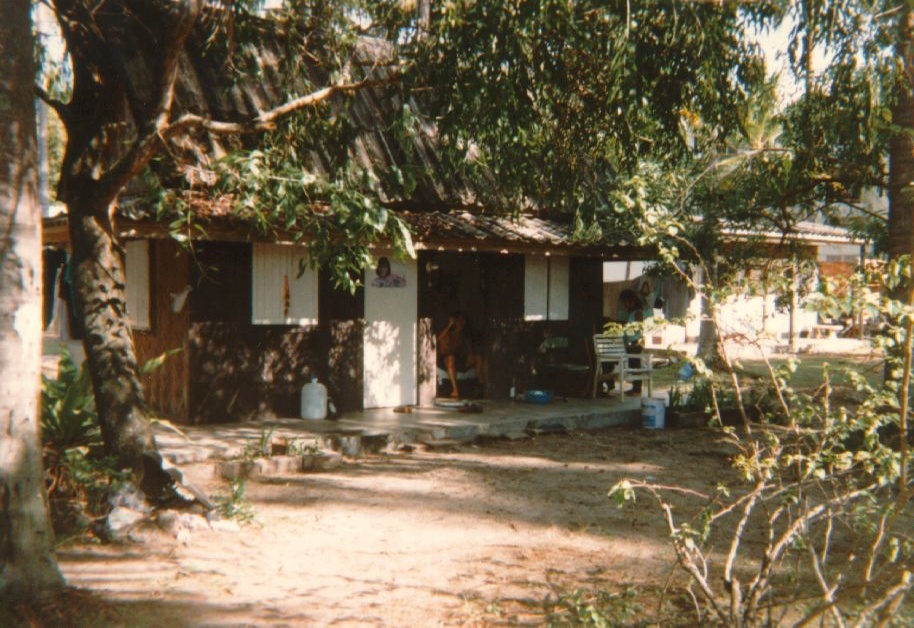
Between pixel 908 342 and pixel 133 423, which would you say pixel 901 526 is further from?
pixel 133 423

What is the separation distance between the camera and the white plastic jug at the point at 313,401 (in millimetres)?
10906

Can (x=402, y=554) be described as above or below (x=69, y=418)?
below

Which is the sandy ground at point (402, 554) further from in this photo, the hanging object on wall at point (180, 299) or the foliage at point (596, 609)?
the hanging object on wall at point (180, 299)

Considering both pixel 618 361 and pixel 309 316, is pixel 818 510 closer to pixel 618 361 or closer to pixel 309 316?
pixel 309 316

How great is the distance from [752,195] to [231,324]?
7.05m

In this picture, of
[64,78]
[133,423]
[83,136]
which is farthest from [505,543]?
[64,78]

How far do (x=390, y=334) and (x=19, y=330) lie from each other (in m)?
7.55

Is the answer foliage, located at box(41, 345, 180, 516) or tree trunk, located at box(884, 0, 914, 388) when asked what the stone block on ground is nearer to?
foliage, located at box(41, 345, 180, 516)

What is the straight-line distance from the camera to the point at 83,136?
6902 mm

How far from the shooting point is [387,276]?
11.9m

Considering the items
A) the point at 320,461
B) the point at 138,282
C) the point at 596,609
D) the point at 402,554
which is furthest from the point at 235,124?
the point at 138,282

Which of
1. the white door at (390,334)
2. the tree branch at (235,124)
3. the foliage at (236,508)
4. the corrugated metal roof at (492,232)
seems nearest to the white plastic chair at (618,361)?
the corrugated metal roof at (492,232)

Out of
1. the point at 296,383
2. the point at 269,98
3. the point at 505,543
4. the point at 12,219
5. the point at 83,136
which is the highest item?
the point at 269,98

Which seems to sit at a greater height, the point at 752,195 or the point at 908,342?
the point at 752,195
